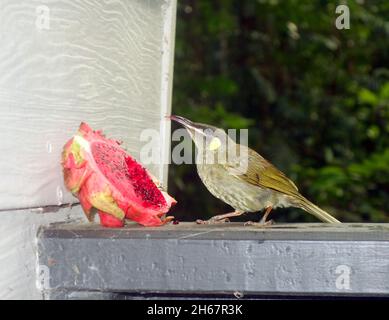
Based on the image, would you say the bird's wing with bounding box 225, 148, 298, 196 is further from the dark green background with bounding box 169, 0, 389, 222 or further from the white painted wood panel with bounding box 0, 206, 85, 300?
the dark green background with bounding box 169, 0, 389, 222

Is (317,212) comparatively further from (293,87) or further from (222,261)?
(293,87)

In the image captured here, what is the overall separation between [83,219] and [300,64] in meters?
6.62

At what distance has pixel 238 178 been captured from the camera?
142 inches

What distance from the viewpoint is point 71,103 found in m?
2.68

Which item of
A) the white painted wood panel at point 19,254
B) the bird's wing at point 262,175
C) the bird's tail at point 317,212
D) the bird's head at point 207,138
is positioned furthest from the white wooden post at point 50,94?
the bird's tail at point 317,212

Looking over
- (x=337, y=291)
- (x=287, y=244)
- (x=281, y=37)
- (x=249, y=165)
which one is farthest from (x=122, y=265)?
(x=281, y=37)

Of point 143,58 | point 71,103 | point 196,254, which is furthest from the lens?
point 143,58

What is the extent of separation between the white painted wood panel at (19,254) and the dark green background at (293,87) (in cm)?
506

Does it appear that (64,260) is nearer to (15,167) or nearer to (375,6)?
(15,167)

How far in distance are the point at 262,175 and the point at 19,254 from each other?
1695 mm

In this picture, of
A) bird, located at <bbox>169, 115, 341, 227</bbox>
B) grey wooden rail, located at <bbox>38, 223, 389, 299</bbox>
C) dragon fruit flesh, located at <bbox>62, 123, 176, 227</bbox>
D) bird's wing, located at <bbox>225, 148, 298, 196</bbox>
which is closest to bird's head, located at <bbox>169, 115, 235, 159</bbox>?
bird, located at <bbox>169, 115, 341, 227</bbox>

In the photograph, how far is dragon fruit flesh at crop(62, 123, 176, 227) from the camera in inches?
93.2

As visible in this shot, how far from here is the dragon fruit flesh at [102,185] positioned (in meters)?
2.37

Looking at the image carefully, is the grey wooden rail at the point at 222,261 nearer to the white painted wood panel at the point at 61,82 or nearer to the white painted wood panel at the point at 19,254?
the white painted wood panel at the point at 19,254
